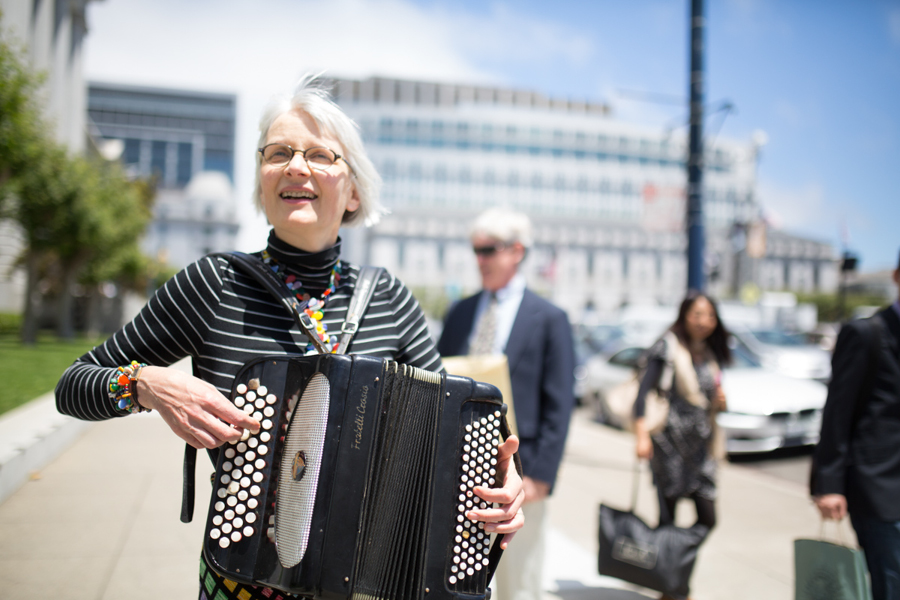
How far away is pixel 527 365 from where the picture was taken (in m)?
3.23

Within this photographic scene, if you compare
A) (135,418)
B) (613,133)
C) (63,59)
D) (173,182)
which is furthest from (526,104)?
(135,418)

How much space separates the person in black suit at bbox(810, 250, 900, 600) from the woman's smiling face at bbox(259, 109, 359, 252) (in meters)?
2.50

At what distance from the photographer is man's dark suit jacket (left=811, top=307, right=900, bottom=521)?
2.78 m

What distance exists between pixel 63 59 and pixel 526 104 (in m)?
94.8

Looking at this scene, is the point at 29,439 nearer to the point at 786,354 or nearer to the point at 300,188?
the point at 300,188

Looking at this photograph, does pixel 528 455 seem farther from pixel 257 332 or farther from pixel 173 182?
pixel 173 182

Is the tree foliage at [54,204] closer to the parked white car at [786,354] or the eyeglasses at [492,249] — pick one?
the eyeglasses at [492,249]

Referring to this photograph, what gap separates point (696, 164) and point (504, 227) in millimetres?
7061

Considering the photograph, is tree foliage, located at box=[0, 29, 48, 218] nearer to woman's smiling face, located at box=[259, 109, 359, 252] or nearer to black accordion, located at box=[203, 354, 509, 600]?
woman's smiling face, located at box=[259, 109, 359, 252]

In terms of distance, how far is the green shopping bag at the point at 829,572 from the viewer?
103 inches

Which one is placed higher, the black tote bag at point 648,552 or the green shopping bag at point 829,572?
the green shopping bag at point 829,572

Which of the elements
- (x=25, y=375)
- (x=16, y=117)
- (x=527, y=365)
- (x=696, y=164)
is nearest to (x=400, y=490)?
(x=527, y=365)

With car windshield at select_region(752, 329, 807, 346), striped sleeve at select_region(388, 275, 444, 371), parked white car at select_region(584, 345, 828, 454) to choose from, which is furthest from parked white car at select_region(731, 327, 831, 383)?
striped sleeve at select_region(388, 275, 444, 371)

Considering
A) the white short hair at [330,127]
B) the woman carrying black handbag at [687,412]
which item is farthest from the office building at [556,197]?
the white short hair at [330,127]
